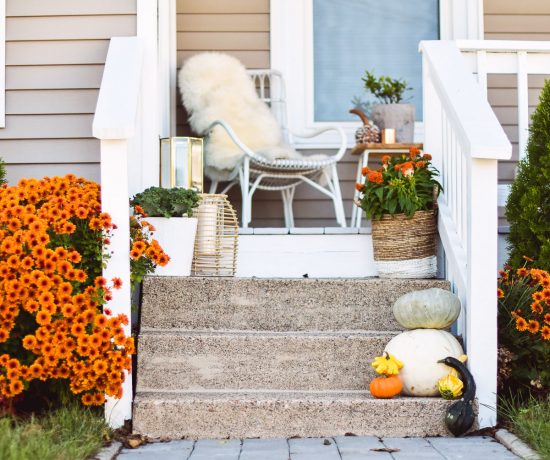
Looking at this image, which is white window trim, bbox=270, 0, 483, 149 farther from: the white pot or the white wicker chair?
the white pot

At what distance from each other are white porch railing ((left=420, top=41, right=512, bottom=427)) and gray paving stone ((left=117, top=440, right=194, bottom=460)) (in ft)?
3.26

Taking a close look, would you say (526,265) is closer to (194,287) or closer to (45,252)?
(194,287)

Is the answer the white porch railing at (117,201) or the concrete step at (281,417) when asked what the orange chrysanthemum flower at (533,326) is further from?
the white porch railing at (117,201)

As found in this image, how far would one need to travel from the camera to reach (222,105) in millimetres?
4523

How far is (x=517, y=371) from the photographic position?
10.0ft

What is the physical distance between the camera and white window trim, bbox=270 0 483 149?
4746mm

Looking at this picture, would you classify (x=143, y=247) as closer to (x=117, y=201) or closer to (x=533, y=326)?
(x=117, y=201)

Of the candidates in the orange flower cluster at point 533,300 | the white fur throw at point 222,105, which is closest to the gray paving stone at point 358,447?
the orange flower cluster at point 533,300

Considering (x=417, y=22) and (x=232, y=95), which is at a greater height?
(x=417, y=22)

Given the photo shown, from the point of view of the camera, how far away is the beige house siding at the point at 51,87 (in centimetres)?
378

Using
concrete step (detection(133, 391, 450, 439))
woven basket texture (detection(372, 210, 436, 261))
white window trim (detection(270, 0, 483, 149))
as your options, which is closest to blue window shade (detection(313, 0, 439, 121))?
white window trim (detection(270, 0, 483, 149))

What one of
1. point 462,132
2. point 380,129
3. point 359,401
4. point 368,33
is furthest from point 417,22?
point 359,401

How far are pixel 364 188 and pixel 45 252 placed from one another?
4.64ft

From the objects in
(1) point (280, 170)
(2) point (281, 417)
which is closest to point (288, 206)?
(1) point (280, 170)
